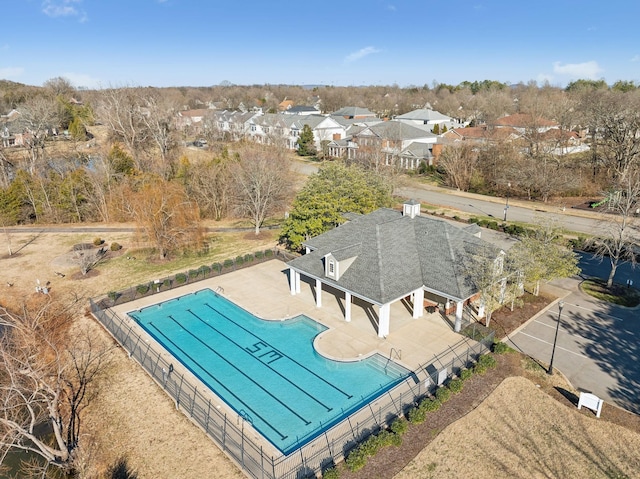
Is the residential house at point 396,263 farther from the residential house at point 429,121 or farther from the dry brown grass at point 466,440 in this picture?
the residential house at point 429,121

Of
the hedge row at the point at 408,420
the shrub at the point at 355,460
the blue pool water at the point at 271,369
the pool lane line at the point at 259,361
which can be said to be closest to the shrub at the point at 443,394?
the hedge row at the point at 408,420

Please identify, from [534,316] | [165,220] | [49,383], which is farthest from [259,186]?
[534,316]

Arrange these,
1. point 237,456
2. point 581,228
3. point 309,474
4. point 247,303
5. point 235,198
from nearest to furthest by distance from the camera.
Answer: point 309,474
point 237,456
point 247,303
point 581,228
point 235,198

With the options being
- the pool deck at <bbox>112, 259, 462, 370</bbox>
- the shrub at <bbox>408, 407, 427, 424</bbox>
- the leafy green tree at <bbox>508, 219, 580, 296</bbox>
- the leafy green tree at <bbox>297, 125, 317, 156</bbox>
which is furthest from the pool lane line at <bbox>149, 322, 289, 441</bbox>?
the leafy green tree at <bbox>297, 125, 317, 156</bbox>

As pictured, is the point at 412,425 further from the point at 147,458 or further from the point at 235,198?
the point at 235,198

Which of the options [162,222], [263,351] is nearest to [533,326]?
[263,351]

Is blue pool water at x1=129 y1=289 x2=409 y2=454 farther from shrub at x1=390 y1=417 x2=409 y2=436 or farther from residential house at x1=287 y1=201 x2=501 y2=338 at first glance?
residential house at x1=287 y1=201 x2=501 y2=338

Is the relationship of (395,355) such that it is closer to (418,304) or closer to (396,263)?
(418,304)
